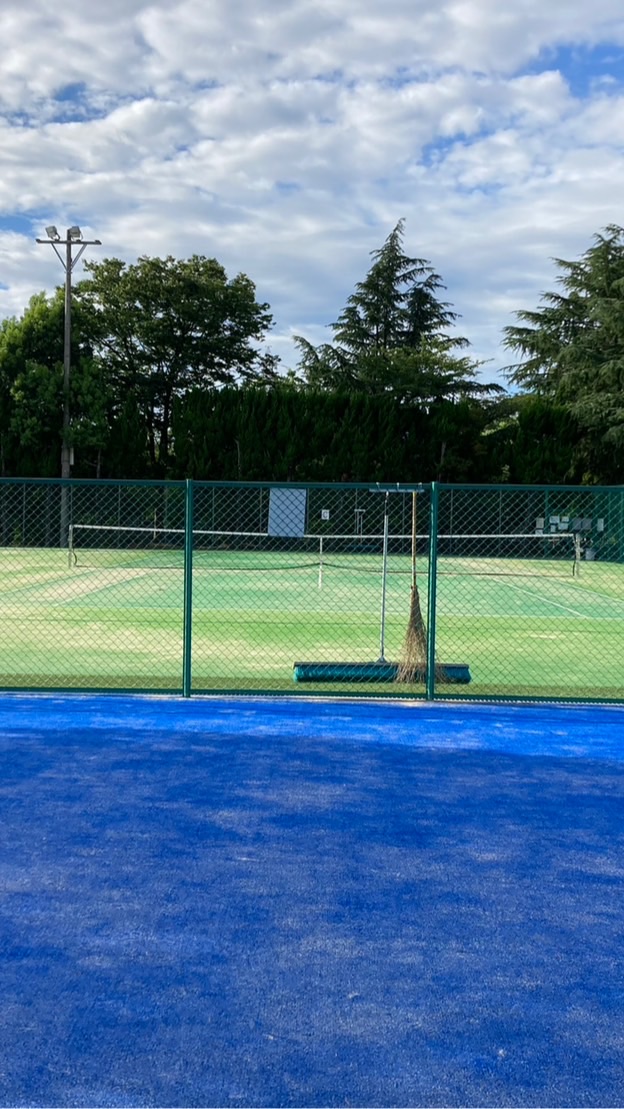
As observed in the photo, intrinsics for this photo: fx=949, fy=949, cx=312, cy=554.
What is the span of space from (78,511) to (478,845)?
36014mm

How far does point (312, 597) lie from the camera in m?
19.8

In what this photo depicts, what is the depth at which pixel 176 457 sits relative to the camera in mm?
43812

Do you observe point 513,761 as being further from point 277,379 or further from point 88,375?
point 277,379

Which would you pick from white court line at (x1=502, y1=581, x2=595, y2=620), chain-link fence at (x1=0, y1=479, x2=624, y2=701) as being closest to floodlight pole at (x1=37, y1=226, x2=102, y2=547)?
chain-link fence at (x1=0, y1=479, x2=624, y2=701)

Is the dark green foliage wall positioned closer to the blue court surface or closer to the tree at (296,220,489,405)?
the tree at (296,220,489,405)

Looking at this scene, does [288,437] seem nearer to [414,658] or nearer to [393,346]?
[393,346]

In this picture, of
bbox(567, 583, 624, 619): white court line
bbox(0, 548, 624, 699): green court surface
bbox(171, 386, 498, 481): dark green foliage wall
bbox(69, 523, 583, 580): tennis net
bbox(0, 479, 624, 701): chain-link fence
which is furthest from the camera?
bbox(171, 386, 498, 481): dark green foliage wall

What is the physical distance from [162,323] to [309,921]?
47870 mm

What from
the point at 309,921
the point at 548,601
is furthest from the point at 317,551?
the point at 309,921

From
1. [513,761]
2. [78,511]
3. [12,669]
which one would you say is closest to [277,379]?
[78,511]

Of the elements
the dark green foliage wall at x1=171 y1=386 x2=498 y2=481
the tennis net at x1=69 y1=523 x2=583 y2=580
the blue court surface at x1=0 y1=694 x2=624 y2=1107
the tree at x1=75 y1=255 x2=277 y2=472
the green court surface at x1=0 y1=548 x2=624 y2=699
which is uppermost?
the tree at x1=75 y1=255 x2=277 y2=472

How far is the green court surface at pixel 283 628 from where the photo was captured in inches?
418

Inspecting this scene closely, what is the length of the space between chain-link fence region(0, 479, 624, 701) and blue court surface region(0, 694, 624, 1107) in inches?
94.1

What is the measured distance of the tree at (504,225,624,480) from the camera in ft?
146
